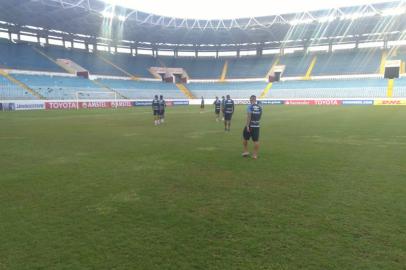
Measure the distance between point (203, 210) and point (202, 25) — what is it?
188 ft

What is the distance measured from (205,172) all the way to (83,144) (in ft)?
22.0

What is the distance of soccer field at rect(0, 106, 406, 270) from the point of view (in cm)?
378

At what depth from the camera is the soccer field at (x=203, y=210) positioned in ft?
12.4

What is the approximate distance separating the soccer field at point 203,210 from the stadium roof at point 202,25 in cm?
4226

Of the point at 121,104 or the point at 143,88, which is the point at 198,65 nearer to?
the point at 143,88

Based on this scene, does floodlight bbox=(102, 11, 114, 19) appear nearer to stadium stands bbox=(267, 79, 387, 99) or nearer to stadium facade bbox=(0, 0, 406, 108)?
stadium facade bbox=(0, 0, 406, 108)

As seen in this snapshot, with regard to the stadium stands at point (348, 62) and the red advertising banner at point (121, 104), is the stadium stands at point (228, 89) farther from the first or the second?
the red advertising banner at point (121, 104)

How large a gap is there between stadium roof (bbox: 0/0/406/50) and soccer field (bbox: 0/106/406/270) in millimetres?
42260

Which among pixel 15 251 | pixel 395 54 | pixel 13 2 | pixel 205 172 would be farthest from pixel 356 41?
pixel 15 251

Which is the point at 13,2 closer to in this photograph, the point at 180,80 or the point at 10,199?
the point at 180,80

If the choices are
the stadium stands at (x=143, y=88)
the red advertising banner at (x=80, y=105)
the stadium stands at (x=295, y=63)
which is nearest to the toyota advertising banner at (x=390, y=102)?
the stadium stands at (x=295, y=63)

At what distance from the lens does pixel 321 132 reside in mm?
15188

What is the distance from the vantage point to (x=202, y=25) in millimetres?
57812

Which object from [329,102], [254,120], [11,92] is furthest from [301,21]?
[254,120]
